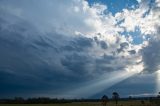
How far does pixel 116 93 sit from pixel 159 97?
65.6 meters

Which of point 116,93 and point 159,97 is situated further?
point 159,97

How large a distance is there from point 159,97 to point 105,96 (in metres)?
72.2

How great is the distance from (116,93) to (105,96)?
7.15m

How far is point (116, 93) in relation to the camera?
449 feet

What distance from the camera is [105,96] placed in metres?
132

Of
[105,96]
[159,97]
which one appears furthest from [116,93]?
[159,97]

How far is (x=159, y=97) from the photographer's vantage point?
629 feet

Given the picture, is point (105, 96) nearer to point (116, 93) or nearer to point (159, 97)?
point (116, 93)

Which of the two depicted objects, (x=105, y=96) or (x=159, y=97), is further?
(x=159, y=97)
